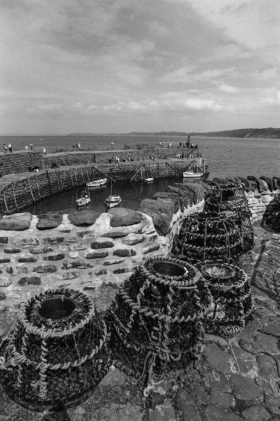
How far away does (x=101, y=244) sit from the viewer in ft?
12.2

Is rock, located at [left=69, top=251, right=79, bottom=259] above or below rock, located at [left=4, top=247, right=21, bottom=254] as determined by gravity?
below

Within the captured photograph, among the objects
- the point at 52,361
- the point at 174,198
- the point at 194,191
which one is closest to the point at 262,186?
the point at 194,191

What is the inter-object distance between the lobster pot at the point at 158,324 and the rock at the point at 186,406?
0.93ft

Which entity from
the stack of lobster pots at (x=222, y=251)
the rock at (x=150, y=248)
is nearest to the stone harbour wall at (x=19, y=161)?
the stack of lobster pots at (x=222, y=251)

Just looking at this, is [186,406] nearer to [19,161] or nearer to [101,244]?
[101,244]

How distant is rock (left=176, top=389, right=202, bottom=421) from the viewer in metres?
2.35

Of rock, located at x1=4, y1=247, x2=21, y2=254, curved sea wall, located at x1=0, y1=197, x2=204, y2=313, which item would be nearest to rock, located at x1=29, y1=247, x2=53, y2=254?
curved sea wall, located at x1=0, y1=197, x2=204, y2=313

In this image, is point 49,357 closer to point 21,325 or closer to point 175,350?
point 21,325

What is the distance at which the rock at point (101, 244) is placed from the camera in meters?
3.71

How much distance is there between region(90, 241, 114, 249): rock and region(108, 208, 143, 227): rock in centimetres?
26

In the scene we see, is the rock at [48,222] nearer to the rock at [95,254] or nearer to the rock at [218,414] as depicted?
the rock at [95,254]

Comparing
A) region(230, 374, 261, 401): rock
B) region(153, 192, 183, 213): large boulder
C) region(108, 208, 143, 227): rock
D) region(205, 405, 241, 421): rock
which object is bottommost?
region(230, 374, 261, 401): rock

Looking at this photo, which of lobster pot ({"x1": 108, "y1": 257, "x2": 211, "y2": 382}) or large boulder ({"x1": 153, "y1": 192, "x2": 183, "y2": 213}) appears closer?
lobster pot ({"x1": 108, "y1": 257, "x2": 211, "y2": 382})

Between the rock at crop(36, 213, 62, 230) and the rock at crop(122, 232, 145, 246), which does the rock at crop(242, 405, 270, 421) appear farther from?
the rock at crop(36, 213, 62, 230)
